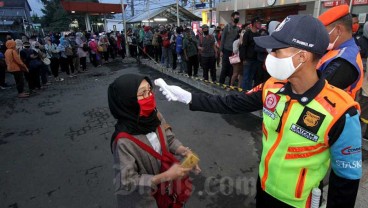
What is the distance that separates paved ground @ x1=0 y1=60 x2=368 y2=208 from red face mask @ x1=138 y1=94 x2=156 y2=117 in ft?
5.73

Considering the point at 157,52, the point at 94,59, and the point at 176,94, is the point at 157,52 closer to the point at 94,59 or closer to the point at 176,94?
the point at 94,59

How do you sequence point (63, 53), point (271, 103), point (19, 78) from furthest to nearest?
Answer: point (63, 53)
point (19, 78)
point (271, 103)

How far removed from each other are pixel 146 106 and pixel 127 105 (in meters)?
0.15

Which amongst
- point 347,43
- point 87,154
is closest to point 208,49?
point 87,154

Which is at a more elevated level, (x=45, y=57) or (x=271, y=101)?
(x=271, y=101)

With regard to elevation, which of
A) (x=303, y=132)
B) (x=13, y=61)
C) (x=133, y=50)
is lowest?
(x=133, y=50)

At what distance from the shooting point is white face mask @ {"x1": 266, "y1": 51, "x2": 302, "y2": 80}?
1434mm

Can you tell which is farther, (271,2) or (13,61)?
(271,2)

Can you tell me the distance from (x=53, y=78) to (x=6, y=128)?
6.23 m

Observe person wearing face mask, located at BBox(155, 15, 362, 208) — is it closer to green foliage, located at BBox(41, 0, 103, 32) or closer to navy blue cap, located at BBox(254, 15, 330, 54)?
navy blue cap, located at BBox(254, 15, 330, 54)

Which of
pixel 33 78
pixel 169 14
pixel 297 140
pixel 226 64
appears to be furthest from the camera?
pixel 169 14

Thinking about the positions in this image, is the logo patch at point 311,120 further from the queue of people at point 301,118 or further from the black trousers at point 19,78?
the black trousers at point 19,78

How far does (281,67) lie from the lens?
1469 millimetres

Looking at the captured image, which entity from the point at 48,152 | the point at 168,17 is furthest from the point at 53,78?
the point at 168,17
